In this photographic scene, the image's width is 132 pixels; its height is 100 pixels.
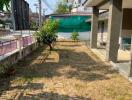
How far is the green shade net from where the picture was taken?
35.8m

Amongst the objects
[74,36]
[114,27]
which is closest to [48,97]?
[114,27]

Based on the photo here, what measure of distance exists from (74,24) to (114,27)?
21.6 meters

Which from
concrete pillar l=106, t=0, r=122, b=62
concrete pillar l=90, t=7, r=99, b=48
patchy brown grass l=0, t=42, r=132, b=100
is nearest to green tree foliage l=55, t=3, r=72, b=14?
concrete pillar l=90, t=7, r=99, b=48

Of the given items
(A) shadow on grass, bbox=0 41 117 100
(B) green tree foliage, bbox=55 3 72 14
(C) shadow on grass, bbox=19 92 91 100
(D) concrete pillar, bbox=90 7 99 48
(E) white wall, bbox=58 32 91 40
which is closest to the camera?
(C) shadow on grass, bbox=19 92 91 100

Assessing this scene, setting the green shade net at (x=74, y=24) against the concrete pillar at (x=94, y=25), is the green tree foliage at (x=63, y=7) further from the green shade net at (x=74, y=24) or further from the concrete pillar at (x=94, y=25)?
the concrete pillar at (x=94, y=25)

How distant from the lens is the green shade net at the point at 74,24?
3581 centimetres

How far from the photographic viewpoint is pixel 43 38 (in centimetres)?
2064

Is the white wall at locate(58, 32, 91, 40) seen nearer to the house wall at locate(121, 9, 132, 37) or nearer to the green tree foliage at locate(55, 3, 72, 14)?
the house wall at locate(121, 9, 132, 37)

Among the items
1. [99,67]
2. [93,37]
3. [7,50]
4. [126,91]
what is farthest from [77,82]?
[93,37]

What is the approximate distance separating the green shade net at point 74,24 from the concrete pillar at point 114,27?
21.5 meters

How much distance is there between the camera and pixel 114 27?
14.4m

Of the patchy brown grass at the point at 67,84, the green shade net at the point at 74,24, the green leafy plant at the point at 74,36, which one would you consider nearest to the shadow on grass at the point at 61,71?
the patchy brown grass at the point at 67,84

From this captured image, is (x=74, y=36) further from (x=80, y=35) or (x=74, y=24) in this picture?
(x=80, y=35)

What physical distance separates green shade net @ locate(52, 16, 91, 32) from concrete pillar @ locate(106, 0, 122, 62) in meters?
21.5
